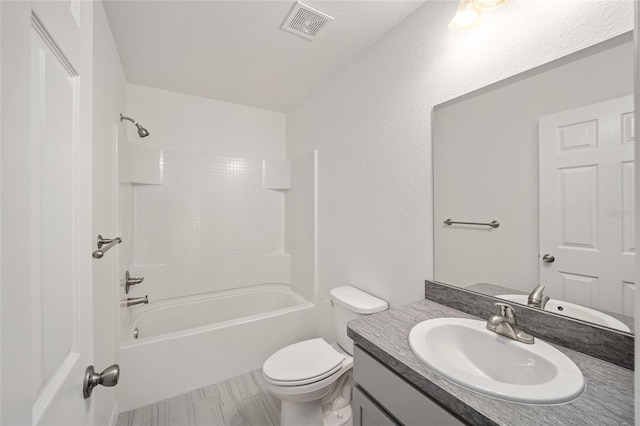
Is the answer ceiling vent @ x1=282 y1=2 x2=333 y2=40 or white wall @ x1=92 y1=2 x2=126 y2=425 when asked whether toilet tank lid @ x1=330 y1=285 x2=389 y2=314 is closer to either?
white wall @ x1=92 y1=2 x2=126 y2=425

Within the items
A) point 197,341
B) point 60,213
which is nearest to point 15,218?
point 60,213

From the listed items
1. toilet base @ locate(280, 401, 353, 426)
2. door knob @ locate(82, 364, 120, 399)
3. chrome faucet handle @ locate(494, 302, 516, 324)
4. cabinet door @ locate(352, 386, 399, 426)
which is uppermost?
chrome faucet handle @ locate(494, 302, 516, 324)

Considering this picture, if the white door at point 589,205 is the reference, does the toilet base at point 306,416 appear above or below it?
below

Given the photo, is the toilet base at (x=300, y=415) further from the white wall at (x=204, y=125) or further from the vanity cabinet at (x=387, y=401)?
the white wall at (x=204, y=125)

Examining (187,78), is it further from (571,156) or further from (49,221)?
(571,156)

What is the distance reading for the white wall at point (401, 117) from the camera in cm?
97

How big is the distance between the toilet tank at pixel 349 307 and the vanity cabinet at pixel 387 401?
0.58 m

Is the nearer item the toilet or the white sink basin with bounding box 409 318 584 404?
the white sink basin with bounding box 409 318 584 404

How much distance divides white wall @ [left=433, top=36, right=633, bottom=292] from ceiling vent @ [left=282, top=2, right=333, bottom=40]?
86 cm

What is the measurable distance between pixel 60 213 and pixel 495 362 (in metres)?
1.33

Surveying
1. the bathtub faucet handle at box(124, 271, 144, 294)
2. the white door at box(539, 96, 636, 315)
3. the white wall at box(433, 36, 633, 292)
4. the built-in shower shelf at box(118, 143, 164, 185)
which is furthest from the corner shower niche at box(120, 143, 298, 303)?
the white door at box(539, 96, 636, 315)

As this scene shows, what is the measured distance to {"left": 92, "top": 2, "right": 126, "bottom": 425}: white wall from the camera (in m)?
1.21

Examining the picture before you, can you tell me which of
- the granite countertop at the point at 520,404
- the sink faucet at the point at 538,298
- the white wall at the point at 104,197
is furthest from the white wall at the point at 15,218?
the sink faucet at the point at 538,298

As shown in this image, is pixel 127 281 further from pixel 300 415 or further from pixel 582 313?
pixel 582 313
